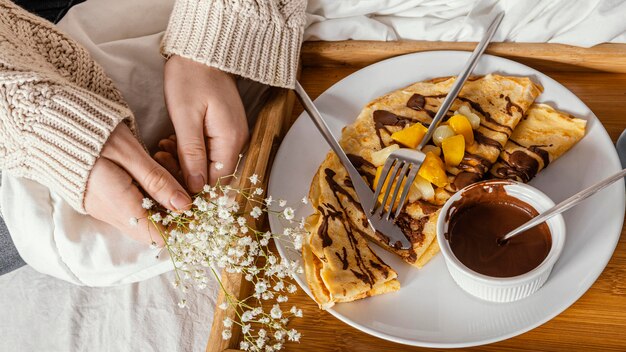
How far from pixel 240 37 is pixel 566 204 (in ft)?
2.26

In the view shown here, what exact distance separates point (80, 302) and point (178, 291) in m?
0.27

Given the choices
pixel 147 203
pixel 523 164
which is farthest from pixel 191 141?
pixel 523 164

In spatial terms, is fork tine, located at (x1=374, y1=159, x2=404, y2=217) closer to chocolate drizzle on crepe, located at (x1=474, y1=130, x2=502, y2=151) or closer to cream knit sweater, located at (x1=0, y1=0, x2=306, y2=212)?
chocolate drizzle on crepe, located at (x1=474, y1=130, x2=502, y2=151)

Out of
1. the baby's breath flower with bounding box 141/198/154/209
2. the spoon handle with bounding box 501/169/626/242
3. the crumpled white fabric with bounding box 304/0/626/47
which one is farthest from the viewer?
the crumpled white fabric with bounding box 304/0/626/47

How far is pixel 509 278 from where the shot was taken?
95cm

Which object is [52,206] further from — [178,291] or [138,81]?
[178,291]

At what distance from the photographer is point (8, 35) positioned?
118 centimetres

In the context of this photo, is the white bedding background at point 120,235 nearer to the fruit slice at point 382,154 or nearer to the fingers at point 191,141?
the fingers at point 191,141

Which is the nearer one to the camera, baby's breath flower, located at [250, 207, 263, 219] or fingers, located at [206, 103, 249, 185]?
baby's breath flower, located at [250, 207, 263, 219]

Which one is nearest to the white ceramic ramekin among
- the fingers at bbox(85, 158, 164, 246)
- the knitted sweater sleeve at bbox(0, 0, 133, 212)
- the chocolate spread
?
the chocolate spread

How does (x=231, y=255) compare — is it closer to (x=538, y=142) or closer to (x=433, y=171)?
(x=433, y=171)

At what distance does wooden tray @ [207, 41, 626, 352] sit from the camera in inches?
39.4

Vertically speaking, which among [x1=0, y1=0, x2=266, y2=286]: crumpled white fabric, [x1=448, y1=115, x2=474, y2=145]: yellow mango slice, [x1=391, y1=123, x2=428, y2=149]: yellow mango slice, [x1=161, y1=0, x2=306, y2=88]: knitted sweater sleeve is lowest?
[x1=0, y1=0, x2=266, y2=286]: crumpled white fabric

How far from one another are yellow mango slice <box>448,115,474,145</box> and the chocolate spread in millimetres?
137
